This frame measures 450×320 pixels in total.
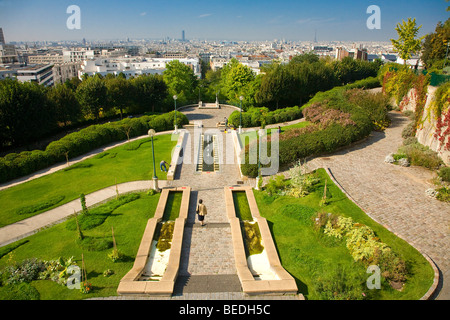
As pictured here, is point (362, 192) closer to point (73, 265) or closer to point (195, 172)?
point (195, 172)

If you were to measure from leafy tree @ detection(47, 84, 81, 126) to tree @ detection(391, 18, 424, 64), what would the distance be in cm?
4182

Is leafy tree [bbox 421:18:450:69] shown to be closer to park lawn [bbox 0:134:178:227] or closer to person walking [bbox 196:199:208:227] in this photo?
park lawn [bbox 0:134:178:227]

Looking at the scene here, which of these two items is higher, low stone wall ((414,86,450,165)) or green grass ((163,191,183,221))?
low stone wall ((414,86,450,165))

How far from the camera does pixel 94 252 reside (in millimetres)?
12195

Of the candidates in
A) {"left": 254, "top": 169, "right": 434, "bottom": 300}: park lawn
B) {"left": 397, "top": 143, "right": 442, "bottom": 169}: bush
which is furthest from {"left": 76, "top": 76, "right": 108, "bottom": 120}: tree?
{"left": 397, "top": 143, "right": 442, "bottom": 169}: bush

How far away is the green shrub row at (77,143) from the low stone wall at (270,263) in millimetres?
15677

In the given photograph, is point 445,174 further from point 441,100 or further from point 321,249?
point 321,249

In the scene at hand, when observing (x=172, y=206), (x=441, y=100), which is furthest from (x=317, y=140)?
(x=172, y=206)

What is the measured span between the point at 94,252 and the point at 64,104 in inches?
1225

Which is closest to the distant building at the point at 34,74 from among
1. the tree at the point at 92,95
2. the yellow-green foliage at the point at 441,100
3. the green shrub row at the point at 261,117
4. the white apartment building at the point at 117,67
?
the white apartment building at the point at 117,67

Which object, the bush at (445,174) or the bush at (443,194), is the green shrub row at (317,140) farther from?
the bush at (443,194)

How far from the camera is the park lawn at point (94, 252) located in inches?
401

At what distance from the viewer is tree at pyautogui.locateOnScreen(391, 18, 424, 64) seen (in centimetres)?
3719
